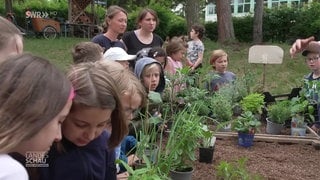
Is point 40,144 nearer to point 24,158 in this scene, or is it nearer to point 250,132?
point 24,158

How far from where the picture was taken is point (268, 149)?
3281 mm

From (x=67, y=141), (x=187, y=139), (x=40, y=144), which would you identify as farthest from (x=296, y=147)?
(x=40, y=144)

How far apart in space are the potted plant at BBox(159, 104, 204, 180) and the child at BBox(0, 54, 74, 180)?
1.23 metres

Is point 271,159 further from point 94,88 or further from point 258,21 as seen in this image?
point 258,21

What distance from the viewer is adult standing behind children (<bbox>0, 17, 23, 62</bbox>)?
1.68m

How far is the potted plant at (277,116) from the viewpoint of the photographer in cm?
368

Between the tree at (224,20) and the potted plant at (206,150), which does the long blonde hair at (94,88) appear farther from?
the tree at (224,20)

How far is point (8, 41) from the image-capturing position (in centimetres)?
170

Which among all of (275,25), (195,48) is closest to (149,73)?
(195,48)

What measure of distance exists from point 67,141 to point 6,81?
45 cm

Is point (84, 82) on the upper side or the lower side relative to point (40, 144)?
upper

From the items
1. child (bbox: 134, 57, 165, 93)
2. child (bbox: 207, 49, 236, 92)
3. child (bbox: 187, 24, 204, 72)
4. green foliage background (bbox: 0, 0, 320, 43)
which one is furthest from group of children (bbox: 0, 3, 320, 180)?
green foliage background (bbox: 0, 0, 320, 43)

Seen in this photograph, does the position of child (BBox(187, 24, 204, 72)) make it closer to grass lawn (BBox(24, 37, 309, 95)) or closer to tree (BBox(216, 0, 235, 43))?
grass lawn (BBox(24, 37, 309, 95))

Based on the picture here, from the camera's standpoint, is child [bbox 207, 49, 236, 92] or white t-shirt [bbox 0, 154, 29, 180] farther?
child [bbox 207, 49, 236, 92]
